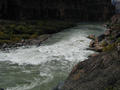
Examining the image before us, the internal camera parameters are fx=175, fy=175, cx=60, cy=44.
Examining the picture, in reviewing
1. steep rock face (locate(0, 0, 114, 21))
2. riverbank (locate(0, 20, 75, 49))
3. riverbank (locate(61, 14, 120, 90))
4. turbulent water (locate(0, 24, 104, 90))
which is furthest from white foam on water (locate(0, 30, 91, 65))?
steep rock face (locate(0, 0, 114, 21))

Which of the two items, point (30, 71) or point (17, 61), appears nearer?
point (30, 71)

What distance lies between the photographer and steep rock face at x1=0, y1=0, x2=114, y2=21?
3731 centimetres

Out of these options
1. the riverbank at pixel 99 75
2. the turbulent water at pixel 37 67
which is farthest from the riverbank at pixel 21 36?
the riverbank at pixel 99 75

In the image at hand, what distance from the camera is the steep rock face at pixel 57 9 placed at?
37.3 metres

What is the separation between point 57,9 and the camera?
152ft

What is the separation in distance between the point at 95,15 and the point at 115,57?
48.9 m

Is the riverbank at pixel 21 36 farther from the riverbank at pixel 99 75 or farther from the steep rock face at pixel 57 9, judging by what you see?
the riverbank at pixel 99 75

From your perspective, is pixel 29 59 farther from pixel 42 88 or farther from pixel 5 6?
pixel 5 6

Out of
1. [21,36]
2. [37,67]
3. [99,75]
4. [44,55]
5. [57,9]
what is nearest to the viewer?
[99,75]

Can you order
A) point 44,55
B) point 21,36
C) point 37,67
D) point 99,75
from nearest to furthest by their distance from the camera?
point 99,75 → point 37,67 → point 44,55 → point 21,36

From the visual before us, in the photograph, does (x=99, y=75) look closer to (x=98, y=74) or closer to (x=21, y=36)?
(x=98, y=74)

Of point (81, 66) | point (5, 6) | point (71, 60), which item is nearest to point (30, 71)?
point (71, 60)

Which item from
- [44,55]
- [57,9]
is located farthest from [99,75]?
[57,9]

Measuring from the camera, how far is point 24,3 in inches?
1601
